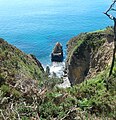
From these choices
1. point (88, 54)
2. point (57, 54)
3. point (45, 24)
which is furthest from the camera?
point (45, 24)

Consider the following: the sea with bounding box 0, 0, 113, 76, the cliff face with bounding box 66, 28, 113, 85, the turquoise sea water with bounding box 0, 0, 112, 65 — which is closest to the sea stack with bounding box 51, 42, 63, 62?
the sea with bounding box 0, 0, 113, 76

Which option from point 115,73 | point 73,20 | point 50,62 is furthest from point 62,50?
point 115,73

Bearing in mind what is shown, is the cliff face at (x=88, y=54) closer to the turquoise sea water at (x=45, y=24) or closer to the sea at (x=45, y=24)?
the sea at (x=45, y=24)

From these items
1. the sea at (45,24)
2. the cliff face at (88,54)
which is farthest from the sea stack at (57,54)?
the cliff face at (88,54)

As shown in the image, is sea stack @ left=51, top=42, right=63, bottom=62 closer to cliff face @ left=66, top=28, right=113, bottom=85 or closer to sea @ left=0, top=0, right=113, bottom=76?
sea @ left=0, top=0, right=113, bottom=76

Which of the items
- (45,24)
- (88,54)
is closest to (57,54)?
(88,54)

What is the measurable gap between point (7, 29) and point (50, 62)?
32817 mm

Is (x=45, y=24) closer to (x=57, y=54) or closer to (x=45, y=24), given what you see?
(x=45, y=24)

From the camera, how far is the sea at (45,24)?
96.4m

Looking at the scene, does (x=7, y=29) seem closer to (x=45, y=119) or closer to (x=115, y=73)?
(x=115, y=73)

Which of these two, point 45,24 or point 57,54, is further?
point 45,24

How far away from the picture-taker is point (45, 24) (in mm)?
120438

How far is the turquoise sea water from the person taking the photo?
318 feet

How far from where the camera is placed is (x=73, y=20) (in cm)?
12388
